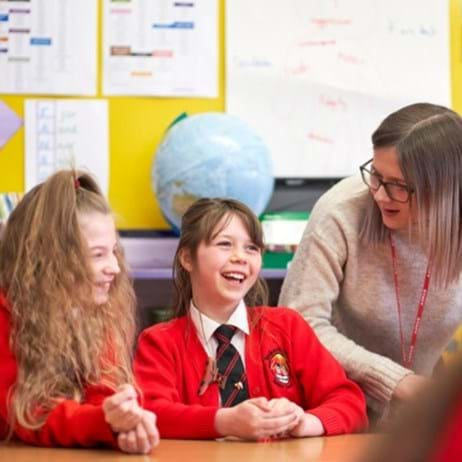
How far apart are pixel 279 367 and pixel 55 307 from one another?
451 mm

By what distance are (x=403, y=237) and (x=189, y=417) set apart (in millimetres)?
676

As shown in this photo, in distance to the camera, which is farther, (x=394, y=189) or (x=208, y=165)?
(x=208, y=165)

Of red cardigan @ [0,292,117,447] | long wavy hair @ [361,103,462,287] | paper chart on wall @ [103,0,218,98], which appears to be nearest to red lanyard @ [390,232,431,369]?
long wavy hair @ [361,103,462,287]

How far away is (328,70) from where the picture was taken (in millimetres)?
2910

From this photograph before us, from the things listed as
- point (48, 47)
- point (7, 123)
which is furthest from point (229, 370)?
point (48, 47)

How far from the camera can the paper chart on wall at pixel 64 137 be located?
9.27 ft

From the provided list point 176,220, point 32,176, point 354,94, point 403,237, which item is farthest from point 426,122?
point 32,176

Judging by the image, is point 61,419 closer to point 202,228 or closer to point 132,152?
point 202,228

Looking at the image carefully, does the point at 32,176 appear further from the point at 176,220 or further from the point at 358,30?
the point at 358,30

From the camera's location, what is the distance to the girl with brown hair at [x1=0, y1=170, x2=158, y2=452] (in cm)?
125

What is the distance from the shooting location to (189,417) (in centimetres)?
137

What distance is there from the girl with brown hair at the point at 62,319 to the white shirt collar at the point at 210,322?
160mm

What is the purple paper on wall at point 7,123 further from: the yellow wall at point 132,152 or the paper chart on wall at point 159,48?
the paper chart on wall at point 159,48

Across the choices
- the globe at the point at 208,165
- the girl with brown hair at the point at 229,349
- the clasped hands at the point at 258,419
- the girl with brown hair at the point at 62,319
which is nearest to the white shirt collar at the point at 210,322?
the girl with brown hair at the point at 229,349
